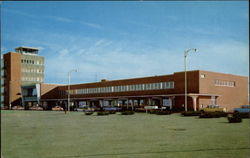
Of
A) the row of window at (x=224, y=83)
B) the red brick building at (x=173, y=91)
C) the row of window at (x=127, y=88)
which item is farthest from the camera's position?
the row of window at (x=127, y=88)

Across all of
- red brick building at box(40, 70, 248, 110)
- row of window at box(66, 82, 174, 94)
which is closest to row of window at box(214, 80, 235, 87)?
red brick building at box(40, 70, 248, 110)

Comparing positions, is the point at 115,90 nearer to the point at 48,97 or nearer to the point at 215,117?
the point at 48,97

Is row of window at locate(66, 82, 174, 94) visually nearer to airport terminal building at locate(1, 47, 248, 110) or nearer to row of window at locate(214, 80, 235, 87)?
airport terminal building at locate(1, 47, 248, 110)

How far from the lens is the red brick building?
55.6m

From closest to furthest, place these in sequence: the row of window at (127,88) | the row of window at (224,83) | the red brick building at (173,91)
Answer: the red brick building at (173,91) < the row of window at (224,83) < the row of window at (127,88)

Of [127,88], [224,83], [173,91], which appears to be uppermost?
[224,83]

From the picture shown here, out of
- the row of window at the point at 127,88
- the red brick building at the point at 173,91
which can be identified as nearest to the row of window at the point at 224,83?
the red brick building at the point at 173,91

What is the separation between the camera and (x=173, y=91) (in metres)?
59.1

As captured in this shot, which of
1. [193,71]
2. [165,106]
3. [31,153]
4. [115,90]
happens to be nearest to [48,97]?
[115,90]

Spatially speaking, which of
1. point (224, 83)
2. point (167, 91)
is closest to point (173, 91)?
point (167, 91)

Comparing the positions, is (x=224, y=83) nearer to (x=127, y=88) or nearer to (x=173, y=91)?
(x=173, y=91)

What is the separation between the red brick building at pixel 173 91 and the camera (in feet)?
182

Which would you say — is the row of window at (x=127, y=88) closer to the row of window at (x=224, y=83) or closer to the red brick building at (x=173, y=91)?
Result: the red brick building at (x=173, y=91)

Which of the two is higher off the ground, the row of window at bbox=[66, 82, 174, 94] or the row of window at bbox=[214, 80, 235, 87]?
the row of window at bbox=[214, 80, 235, 87]
